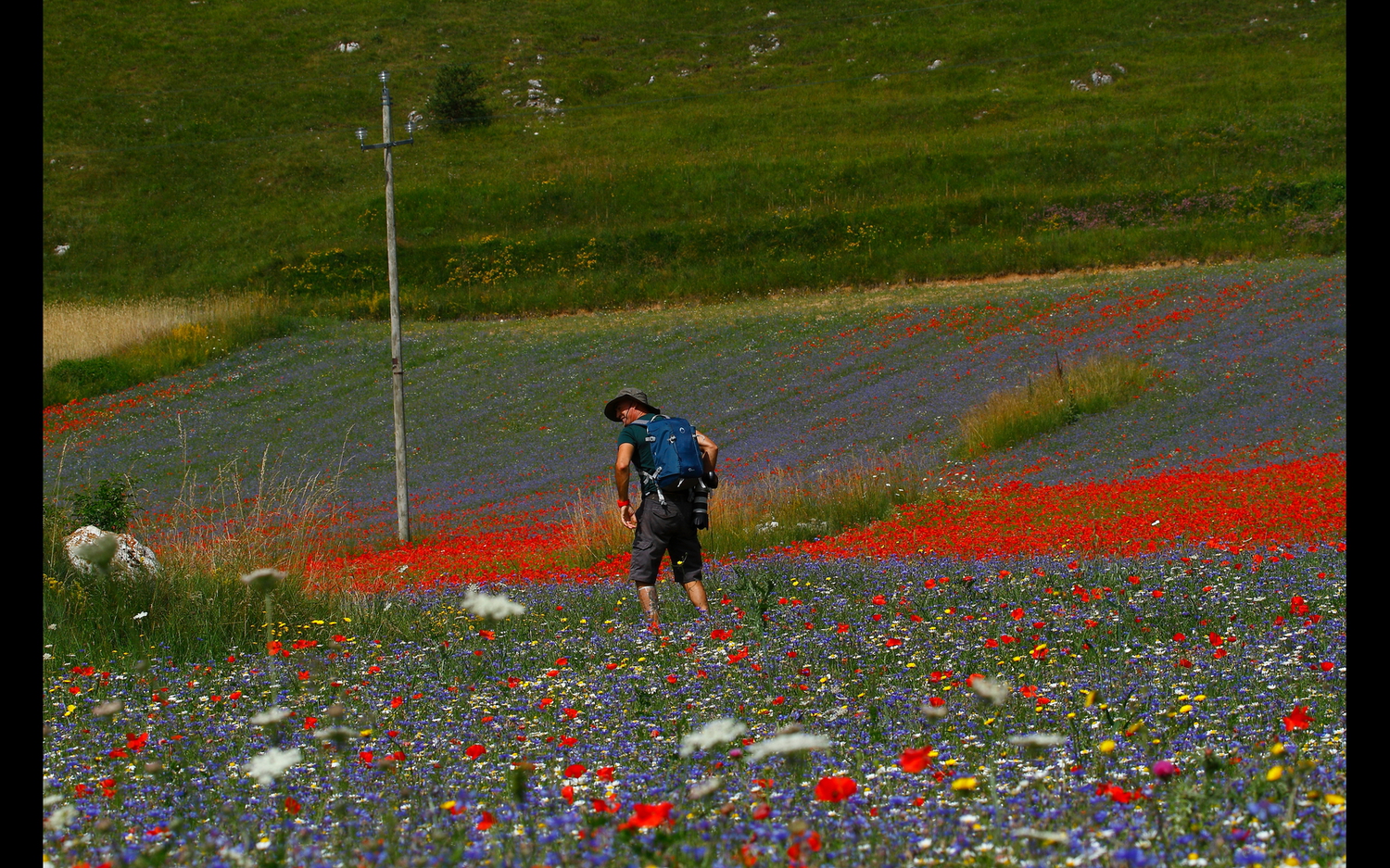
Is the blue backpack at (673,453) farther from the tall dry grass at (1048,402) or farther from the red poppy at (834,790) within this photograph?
the tall dry grass at (1048,402)

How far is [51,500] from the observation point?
1197 cm

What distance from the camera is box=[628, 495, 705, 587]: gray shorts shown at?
346 inches

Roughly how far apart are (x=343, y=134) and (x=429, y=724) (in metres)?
60.8

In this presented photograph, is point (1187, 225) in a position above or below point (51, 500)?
above

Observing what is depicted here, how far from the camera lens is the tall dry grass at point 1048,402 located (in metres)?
21.8

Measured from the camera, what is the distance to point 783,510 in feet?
49.3

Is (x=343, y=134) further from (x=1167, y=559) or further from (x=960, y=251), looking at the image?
(x=1167, y=559)

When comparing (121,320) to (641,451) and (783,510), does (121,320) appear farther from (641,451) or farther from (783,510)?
(641,451)

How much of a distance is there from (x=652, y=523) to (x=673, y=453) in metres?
0.56

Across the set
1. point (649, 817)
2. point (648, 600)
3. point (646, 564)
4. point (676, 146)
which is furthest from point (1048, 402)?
point (676, 146)

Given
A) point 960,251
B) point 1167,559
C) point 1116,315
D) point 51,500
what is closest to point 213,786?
point 1167,559

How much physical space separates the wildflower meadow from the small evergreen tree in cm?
4203

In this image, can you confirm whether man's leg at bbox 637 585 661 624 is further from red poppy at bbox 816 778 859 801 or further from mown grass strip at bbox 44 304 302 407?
mown grass strip at bbox 44 304 302 407

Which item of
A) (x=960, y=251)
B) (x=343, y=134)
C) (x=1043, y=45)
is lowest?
(x=960, y=251)
